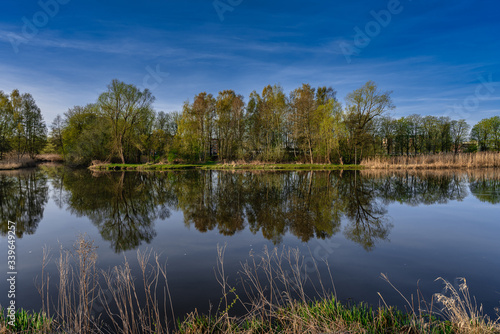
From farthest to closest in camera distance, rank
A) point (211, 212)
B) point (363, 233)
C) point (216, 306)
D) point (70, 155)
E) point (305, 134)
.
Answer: point (70, 155) → point (305, 134) → point (211, 212) → point (363, 233) → point (216, 306)

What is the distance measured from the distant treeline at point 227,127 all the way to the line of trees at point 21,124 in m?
0.13

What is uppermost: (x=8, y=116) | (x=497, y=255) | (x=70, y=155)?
(x=8, y=116)

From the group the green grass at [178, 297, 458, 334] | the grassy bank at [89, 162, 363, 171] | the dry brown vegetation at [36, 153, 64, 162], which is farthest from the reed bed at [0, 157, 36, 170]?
the green grass at [178, 297, 458, 334]

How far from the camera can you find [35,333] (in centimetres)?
353

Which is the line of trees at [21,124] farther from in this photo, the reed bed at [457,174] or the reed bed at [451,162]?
the reed bed at [451,162]

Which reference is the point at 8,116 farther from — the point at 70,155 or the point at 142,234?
the point at 142,234

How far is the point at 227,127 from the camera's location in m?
45.2

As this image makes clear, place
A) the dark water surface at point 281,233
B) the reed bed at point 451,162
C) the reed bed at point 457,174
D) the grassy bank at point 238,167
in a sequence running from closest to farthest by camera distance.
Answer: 1. the dark water surface at point 281,233
2. the reed bed at point 457,174
3. the reed bed at point 451,162
4. the grassy bank at point 238,167

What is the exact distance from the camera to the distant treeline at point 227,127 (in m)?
39.1

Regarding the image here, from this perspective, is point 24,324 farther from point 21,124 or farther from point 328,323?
point 21,124

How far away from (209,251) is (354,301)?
12.6 feet

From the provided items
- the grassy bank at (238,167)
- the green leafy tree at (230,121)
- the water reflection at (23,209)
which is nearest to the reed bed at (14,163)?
the grassy bank at (238,167)

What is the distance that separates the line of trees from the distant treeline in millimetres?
126

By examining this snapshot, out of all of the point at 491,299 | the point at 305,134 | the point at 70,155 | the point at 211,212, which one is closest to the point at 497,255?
the point at 491,299
